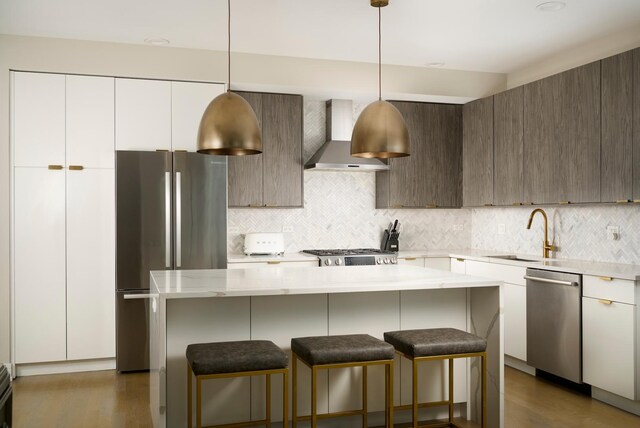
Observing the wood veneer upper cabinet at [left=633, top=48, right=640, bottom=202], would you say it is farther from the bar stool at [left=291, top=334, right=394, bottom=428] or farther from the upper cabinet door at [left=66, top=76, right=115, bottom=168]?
the upper cabinet door at [left=66, top=76, right=115, bottom=168]

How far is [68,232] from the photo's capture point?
4.61 meters

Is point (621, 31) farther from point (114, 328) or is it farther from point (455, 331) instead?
point (114, 328)

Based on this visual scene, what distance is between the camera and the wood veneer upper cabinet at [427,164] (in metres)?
5.71

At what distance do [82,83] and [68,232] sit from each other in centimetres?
120

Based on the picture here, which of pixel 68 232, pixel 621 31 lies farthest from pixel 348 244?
pixel 621 31

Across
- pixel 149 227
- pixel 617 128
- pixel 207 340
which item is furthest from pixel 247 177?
pixel 617 128

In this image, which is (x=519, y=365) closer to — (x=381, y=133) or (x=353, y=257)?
(x=353, y=257)

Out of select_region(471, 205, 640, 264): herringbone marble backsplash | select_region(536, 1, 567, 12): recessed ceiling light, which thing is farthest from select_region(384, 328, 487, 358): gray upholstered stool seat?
select_region(536, 1, 567, 12): recessed ceiling light

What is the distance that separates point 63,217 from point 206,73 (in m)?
1.68

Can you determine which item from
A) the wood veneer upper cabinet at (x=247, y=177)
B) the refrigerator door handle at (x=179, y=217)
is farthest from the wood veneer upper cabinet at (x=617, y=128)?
the refrigerator door handle at (x=179, y=217)

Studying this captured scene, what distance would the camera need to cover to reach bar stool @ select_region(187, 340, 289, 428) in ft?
8.40

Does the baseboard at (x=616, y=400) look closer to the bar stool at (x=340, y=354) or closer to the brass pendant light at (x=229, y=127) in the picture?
the bar stool at (x=340, y=354)

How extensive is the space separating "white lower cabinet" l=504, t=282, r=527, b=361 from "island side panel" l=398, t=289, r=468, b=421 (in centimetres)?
126

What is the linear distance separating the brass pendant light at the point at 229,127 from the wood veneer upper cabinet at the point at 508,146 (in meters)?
2.88
